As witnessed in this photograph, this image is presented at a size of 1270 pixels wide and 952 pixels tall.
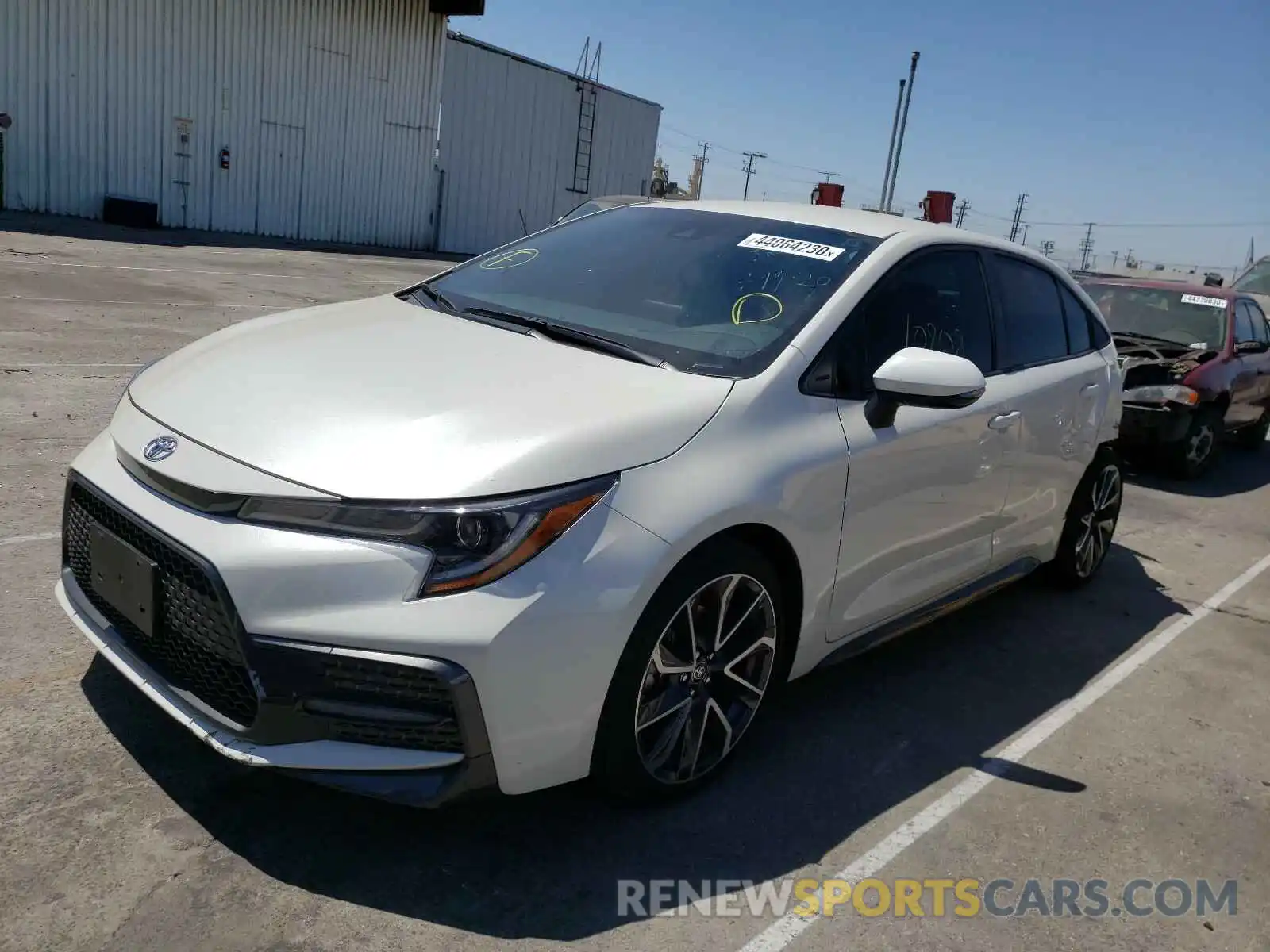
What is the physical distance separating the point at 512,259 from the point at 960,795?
256cm

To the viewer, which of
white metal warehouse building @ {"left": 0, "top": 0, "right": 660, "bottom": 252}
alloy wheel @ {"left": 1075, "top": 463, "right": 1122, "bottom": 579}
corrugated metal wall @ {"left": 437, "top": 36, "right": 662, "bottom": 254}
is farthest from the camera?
corrugated metal wall @ {"left": 437, "top": 36, "right": 662, "bottom": 254}

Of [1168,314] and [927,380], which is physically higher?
[1168,314]

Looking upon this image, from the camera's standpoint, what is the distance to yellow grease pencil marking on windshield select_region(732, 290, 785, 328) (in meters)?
3.43

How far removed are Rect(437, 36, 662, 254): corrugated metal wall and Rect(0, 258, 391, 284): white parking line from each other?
33.7 ft

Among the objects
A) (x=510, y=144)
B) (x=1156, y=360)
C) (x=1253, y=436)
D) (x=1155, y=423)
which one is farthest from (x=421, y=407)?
(x=510, y=144)

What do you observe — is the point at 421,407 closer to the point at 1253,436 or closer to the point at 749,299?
the point at 749,299

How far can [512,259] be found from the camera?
13.8 ft

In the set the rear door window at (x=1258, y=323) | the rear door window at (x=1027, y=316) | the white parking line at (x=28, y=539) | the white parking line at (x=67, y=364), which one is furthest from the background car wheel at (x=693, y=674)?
the rear door window at (x=1258, y=323)

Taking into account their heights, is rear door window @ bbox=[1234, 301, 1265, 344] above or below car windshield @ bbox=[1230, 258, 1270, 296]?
below

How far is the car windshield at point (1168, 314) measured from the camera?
32.3ft

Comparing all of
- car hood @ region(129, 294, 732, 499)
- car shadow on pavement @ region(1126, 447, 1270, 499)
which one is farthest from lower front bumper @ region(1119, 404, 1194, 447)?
car hood @ region(129, 294, 732, 499)

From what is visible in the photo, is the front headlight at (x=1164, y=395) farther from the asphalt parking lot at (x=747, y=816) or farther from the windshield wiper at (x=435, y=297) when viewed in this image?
the windshield wiper at (x=435, y=297)

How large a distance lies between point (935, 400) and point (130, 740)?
8.52 ft

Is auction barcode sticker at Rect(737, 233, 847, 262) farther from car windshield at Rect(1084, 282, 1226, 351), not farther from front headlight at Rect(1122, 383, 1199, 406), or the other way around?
car windshield at Rect(1084, 282, 1226, 351)
